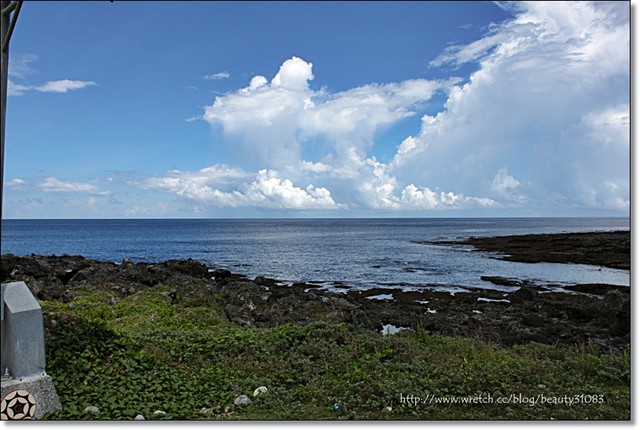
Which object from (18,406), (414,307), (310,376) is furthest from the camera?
(414,307)

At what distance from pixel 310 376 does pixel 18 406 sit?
273 cm

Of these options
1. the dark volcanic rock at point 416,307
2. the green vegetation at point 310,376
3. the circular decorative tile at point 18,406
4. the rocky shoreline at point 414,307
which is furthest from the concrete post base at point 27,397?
the dark volcanic rock at point 416,307

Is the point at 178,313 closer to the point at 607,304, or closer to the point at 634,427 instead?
the point at 634,427

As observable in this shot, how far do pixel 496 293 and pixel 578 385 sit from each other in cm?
1339

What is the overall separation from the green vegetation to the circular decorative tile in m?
0.19

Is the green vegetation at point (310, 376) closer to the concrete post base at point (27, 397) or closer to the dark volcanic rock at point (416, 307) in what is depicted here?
the concrete post base at point (27, 397)

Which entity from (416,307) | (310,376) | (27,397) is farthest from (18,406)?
(416,307)

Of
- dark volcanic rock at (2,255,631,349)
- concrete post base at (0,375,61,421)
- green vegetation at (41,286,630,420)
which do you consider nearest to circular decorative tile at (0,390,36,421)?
concrete post base at (0,375,61,421)

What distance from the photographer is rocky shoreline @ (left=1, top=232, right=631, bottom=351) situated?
10.8 metres

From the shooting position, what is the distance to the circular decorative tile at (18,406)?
4.15 meters

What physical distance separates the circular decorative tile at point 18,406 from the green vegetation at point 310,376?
0.19m

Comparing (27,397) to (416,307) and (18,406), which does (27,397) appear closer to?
(18,406)

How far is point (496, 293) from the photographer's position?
17.8 metres

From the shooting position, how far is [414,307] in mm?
14578
